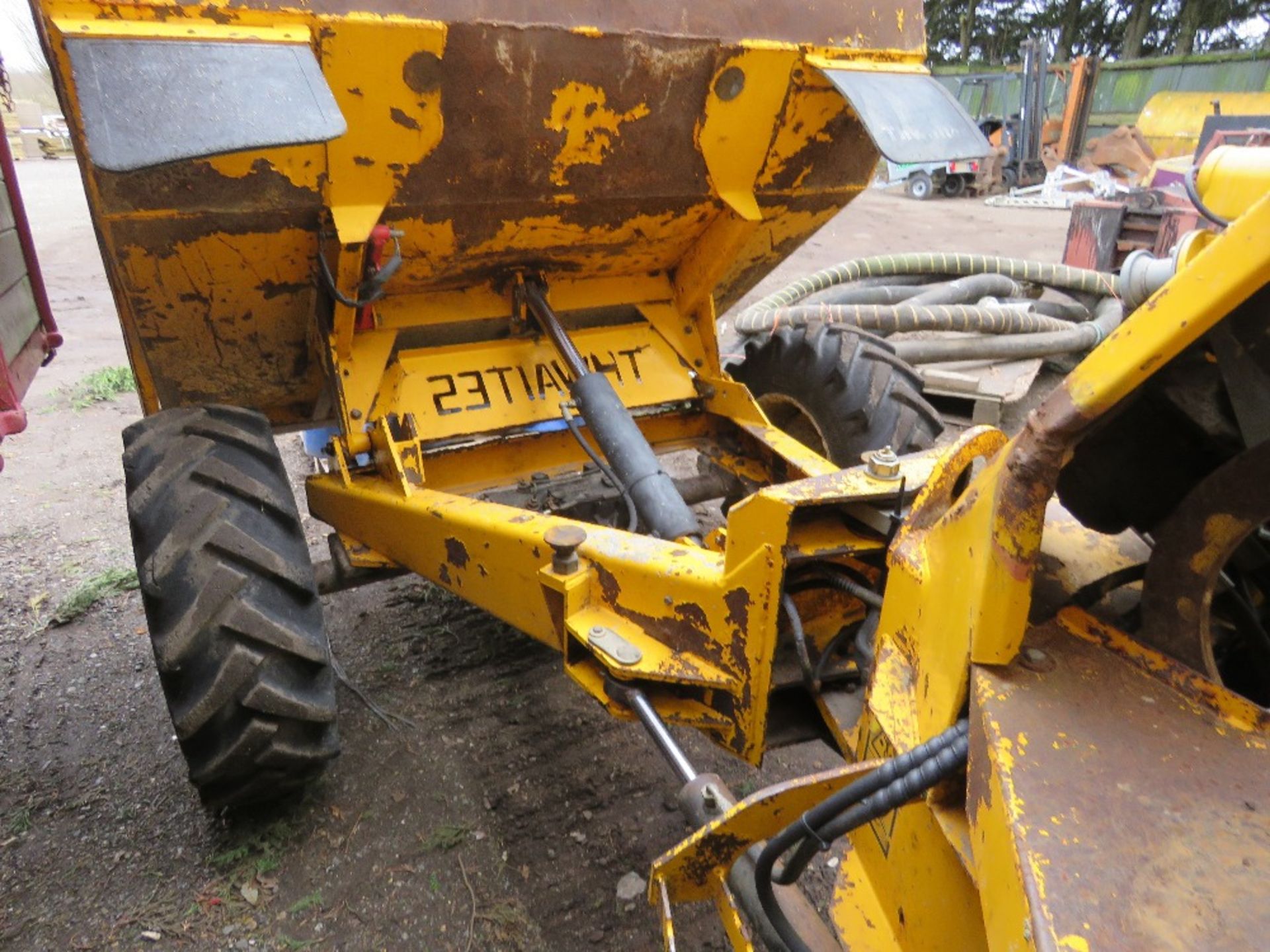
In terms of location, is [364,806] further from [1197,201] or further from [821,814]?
[1197,201]

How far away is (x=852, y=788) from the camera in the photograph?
115 centimetres

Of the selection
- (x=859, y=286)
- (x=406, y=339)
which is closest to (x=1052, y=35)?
(x=859, y=286)

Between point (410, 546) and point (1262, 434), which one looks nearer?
point (1262, 434)

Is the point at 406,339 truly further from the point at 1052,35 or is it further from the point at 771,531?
the point at 1052,35

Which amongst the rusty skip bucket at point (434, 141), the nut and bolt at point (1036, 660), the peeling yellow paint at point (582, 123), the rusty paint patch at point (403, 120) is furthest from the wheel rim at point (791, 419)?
the nut and bolt at point (1036, 660)

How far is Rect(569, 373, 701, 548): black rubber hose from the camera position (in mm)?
2314

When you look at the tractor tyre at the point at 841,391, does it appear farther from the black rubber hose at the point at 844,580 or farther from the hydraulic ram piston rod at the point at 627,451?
the black rubber hose at the point at 844,580

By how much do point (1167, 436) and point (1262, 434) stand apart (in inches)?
9.0

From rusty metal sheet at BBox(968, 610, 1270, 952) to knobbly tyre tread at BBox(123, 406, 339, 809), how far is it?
1.71 m

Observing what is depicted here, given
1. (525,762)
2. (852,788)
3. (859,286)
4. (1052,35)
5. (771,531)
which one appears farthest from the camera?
(1052,35)

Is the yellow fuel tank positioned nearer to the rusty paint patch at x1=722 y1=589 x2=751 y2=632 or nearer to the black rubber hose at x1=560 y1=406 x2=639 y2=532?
the black rubber hose at x1=560 y1=406 x2=639 y2=532

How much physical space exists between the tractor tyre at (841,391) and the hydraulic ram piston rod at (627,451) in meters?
0.83

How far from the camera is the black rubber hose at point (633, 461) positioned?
2314 mm

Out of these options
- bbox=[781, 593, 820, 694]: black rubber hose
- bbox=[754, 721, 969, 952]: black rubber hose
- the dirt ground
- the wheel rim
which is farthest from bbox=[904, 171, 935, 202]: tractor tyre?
bbox=[754, 721, 969, 952]: black rubber hose
